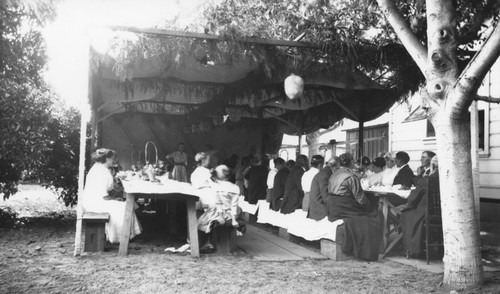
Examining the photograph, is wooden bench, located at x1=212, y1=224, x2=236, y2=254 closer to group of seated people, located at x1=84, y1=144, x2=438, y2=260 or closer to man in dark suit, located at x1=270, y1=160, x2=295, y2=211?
group of seated people, located at x1=84, y1=144, x2=438, y2=260

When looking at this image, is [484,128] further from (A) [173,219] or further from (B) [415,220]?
(A) [173,219]

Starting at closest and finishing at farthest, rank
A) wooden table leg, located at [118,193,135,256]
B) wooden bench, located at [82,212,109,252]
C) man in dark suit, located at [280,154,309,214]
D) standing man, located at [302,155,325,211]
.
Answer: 1. wooden table leg, located at [118,193,135,256]
2. wooden bench, located at [82,212,109,252]
3. standing man, located at [302,155,325,211]
4. man in dark suit, located at [280,154,309,214]

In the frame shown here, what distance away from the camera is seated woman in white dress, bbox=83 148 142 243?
7.17 metres

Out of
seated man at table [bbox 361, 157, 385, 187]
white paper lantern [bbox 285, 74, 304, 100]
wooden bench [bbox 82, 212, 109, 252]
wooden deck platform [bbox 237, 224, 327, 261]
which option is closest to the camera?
wooden bench [bbox 82, 212, 109, 252]

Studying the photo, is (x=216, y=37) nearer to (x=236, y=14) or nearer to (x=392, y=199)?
(x=236, y=14)

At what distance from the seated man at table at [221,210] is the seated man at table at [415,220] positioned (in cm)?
241

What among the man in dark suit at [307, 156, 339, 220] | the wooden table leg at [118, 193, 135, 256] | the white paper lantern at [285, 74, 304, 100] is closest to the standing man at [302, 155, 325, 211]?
the man in dark suit at [307, 156, 339, 220]

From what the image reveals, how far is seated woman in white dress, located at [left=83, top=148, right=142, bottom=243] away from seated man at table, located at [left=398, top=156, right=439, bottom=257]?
13.2 ft

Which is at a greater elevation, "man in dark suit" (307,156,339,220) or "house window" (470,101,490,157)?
"house window" (470,101,490,157)

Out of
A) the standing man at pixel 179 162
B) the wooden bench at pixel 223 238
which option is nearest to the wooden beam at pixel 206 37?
the wooden bench at pixel 223 238

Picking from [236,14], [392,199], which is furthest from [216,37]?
[392,199]

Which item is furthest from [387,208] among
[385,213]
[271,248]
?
[271,248]

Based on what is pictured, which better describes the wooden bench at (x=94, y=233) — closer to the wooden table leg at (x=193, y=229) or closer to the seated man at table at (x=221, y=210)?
the wooden table leg at (x=193, y=229)

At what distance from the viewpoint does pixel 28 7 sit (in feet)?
30.9
